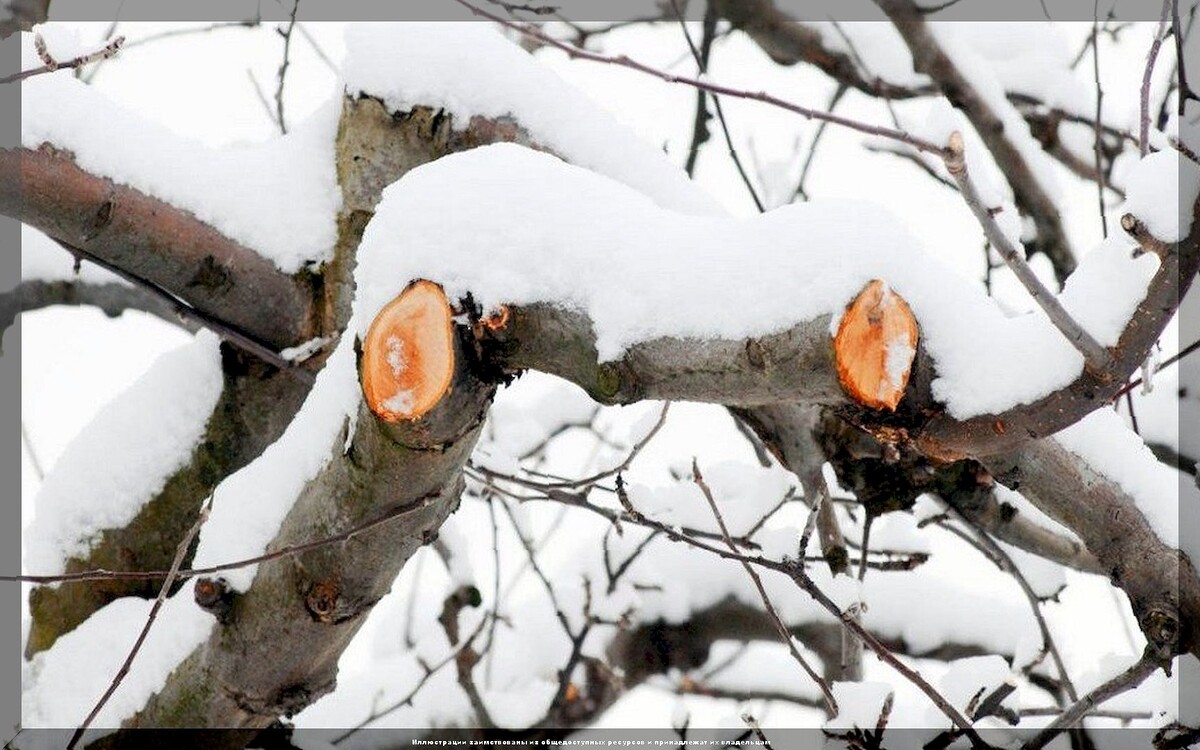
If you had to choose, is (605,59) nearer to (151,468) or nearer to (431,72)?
(431,72)

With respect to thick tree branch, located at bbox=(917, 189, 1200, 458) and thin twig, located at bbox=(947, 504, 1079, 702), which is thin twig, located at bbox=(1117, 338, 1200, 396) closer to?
thick tree branch, located at bbox=(917, 189, 1200, 458)

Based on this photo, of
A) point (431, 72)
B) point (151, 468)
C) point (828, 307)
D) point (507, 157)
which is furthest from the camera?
point (151, 468)

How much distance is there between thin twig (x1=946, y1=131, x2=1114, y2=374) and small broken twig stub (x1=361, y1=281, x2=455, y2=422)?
0.51 metres

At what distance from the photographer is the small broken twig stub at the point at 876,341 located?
97cm

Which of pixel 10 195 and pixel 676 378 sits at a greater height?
pixel 10 195

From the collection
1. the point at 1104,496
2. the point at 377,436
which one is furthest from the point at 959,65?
the point at 377,436

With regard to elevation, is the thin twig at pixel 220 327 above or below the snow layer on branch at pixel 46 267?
below

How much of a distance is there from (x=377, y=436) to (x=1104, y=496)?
0.87 m

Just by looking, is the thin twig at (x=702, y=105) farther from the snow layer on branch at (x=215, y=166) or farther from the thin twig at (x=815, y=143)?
the snow layer on branch at (x=215, y=166)

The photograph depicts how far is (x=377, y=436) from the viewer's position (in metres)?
1.16

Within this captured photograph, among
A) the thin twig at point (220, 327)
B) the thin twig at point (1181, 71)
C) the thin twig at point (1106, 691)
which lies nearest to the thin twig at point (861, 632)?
the thin twig at point (1106, 691)

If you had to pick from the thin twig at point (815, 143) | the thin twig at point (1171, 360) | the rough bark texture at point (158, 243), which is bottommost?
the thin twig at point (1171, 360)

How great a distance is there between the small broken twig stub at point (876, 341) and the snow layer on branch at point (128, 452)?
144 cm

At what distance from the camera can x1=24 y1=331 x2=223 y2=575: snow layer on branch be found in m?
1.99
